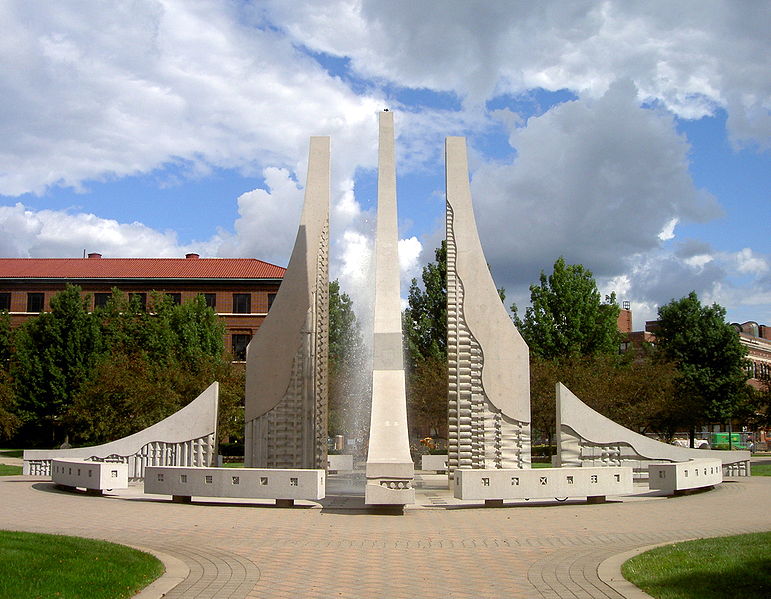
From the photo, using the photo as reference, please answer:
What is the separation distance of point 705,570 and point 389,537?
413 cm

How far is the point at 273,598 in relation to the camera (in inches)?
272

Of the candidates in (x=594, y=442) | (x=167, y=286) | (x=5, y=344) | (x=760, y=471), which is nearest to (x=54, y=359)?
(x=5, y=344)

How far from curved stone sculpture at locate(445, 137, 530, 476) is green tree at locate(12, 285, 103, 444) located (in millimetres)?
28204

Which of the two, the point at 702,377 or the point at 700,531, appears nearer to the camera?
the point at 700,531

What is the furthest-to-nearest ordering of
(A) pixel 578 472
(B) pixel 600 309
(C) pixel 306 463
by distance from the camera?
(B) pixel 600 309 → (C) pixel 306 463 → (A) pixel 578 472

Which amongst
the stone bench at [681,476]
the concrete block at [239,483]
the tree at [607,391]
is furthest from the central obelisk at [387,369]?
the tree at [607,391]

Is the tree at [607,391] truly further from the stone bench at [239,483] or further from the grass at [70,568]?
the grass at [70,568]

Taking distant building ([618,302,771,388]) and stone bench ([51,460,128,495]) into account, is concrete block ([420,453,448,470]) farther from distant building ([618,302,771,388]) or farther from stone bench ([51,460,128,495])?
distant building ([618,302,771,388])

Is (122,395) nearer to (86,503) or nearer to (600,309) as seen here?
(86,503)

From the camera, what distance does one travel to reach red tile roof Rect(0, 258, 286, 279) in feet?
174

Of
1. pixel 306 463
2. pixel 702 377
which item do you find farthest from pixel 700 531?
pixel 702 377

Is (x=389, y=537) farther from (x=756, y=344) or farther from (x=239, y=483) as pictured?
(x=756, y=344)

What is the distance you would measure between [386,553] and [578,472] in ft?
20.7

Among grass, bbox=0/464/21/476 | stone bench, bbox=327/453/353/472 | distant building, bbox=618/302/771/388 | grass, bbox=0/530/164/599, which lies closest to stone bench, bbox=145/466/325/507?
grass, bbox=0/530/164/599
